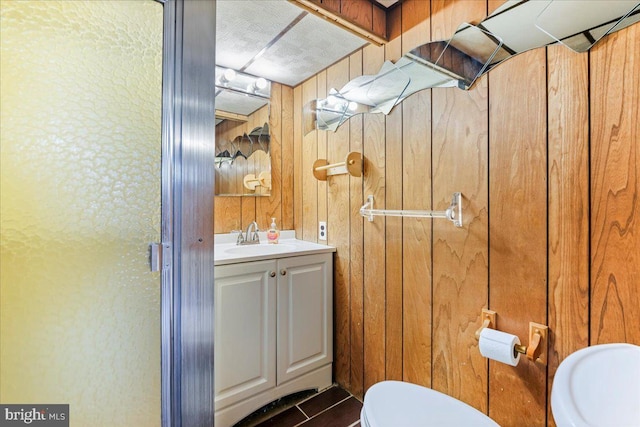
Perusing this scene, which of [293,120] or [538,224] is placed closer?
[538,224]

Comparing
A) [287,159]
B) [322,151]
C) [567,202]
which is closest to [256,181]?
[287,159]

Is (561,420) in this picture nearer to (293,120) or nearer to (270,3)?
(270,3)

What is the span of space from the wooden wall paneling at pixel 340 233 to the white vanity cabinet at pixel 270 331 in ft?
0.18

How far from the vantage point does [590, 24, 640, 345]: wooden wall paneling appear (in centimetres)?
87

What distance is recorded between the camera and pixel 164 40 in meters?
0.77

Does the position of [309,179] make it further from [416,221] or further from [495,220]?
[495,220]

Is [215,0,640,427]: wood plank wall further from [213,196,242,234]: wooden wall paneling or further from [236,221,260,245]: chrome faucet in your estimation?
[213,196,242,234]: wooden wall paneling

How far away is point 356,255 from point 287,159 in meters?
0.94

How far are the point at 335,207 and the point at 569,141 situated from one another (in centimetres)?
119

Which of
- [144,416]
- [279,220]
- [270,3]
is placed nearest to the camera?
[144,416]

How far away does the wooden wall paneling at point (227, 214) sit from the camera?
200 cm

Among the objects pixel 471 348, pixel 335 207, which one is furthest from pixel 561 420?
pixel 335 207

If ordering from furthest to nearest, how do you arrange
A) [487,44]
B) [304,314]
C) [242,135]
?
[242,135] → [304,314] → [487,44]

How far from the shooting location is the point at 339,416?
1595 millimetres
